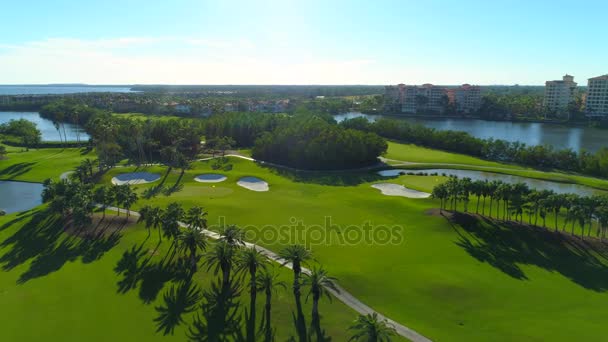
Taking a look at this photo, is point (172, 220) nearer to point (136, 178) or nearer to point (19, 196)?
point (136, 178)

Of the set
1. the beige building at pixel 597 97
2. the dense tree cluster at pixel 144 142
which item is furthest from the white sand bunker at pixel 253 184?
the beige building at pixel 597 97

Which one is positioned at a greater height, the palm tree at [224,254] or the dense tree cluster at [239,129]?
the dense tree cluster at [239,129]

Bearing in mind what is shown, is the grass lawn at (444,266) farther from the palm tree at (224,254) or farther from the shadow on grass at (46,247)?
the shadow on grass at (46,247)

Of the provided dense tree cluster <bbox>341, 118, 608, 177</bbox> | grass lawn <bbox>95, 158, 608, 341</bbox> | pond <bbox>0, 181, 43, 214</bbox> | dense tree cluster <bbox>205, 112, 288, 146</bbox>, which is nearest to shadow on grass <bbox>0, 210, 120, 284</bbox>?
grass lawn <bbox>95, 158, 608, 341</bbox>

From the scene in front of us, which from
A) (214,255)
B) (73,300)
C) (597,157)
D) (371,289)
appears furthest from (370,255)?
(597,157)

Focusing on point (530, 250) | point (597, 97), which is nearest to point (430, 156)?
point (530, 250)

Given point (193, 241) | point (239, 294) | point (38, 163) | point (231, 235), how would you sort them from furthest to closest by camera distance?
point (38, 163), point (193, 241), point (231, 235), point (239, 294)
